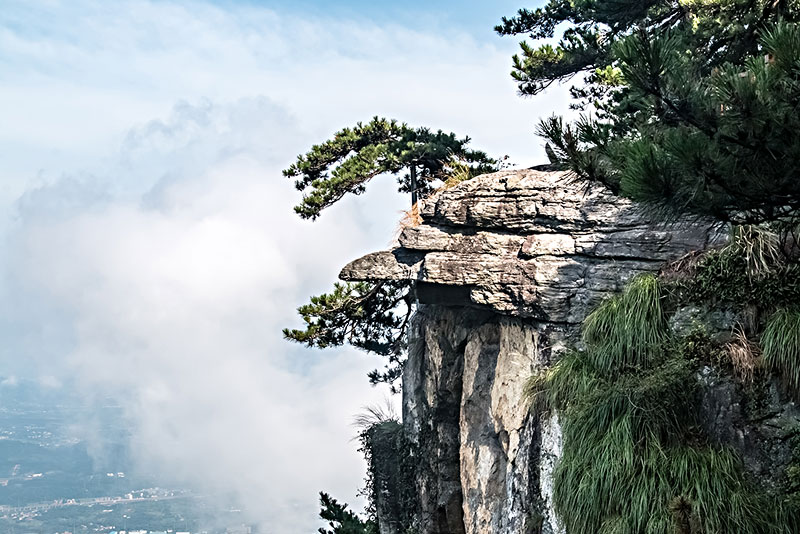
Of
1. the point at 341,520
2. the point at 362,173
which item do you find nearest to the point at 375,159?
the point at 362,173

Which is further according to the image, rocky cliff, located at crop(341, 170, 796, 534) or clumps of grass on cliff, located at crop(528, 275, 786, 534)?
rocky cliff, located at crop(341, 170, 796, 534)

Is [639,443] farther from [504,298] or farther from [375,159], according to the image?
[375,159]

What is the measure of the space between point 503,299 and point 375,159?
5.67m

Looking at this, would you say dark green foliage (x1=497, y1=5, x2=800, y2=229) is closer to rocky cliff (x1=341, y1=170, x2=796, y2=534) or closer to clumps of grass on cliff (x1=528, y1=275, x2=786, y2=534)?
clumps of grass on cliff (x1=528, y1=275, x2=786, y2=534)

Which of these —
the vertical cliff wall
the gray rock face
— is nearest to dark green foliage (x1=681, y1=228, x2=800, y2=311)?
the vertical cliff wall

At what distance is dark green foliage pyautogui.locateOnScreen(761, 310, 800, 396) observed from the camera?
25.1 feet

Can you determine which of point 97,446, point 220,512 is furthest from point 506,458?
point 97,446

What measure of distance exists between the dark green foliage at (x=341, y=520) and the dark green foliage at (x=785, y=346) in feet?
33.8

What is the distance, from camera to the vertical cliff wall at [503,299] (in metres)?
10.7

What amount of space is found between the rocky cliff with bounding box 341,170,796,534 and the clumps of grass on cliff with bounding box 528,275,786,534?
803 mm

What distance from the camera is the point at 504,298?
11.6 m

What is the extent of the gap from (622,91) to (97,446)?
20212 centimetres

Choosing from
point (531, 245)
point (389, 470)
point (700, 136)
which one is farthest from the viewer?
point (389, 470)

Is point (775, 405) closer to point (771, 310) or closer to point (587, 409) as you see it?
point (771, 310)
